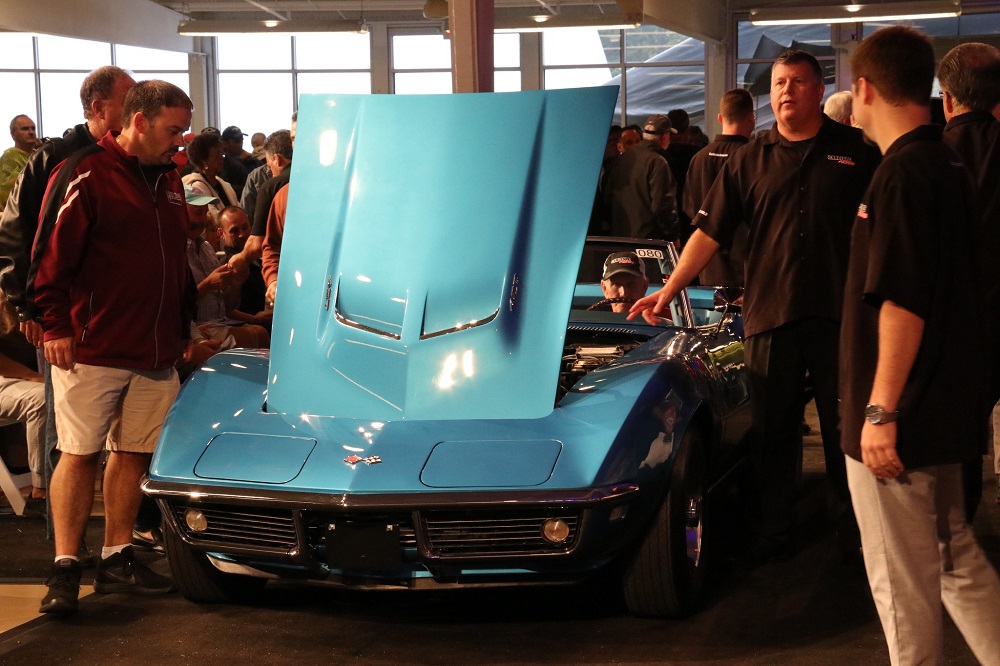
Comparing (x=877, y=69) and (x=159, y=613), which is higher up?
(x=877, y=69)

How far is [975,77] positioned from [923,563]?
2.16 m

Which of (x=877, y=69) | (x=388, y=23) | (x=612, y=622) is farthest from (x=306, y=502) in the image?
(x=388, y=23)

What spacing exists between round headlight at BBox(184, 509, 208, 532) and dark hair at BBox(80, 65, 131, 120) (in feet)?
6.41

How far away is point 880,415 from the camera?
2.62m

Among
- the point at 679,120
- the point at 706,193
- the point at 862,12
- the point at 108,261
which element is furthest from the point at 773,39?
the point at 108,261

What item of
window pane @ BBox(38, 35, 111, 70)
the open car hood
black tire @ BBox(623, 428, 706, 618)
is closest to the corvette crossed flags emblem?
the open car hood

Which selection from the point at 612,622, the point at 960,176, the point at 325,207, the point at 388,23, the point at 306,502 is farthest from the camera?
the point at 388,23

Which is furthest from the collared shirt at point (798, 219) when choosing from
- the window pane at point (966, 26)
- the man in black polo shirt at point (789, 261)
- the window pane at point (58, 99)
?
the window pane at point (58, 99)

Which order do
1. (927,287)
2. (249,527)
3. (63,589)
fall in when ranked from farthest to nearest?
(63,589)
(249,527)
(927,287)

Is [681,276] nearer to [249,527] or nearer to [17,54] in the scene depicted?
[249,527]

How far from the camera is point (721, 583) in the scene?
14.3 feet

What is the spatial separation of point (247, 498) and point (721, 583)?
179cm

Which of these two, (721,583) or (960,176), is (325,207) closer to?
(721,583)

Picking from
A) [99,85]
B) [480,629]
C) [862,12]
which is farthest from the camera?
[862,12]
